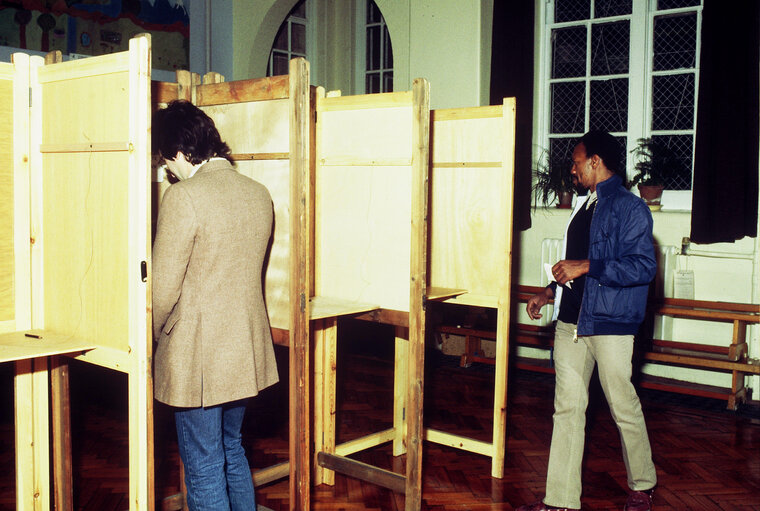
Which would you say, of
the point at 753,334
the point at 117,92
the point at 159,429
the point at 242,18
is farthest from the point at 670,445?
the point at 242,18

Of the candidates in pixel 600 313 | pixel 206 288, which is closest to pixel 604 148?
pixel 600 313

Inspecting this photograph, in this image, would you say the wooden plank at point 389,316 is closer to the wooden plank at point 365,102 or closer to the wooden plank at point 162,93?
the wooden plank at point 365,102

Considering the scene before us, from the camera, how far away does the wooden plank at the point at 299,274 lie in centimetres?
248

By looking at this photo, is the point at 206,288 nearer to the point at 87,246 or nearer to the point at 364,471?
the point at 87,246

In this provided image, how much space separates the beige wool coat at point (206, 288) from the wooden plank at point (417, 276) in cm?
75

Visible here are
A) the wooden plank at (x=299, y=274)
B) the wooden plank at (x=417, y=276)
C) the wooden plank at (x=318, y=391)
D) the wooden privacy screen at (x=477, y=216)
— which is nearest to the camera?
the wooden plank at (x=299, y=274)

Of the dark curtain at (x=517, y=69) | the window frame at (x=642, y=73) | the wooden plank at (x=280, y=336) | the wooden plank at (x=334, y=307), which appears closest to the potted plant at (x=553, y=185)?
the dark curtain at (x=517, y=69)

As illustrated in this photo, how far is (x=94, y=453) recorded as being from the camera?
3846mm

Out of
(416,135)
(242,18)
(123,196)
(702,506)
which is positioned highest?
(242,18)

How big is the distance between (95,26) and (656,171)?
4.42m

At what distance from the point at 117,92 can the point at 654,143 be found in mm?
4198

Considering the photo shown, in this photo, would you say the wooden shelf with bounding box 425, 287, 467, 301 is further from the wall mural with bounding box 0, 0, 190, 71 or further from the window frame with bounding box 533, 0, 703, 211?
the wall mural with bounding box 0, 0, 190, 71

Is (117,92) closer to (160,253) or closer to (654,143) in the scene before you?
(160,253)

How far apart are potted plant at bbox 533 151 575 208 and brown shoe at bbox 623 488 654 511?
2878 millimetres
